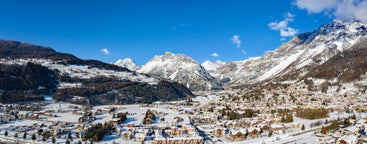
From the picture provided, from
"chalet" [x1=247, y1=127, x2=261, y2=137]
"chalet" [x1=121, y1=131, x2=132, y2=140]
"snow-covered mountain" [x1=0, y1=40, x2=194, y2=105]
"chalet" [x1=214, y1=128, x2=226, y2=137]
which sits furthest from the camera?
"snow-covered mountain" [x1=0, y1=40, x2=194, y2=105]

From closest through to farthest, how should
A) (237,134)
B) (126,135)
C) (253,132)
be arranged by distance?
(237,134), (253,132), (126,135)

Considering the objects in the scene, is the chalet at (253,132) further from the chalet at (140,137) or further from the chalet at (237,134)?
the chalet at (140,137)

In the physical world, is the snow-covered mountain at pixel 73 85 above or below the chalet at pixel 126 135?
above

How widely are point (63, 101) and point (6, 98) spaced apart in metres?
18.5

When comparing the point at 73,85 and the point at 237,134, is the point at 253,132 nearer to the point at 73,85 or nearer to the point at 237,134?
the point at 237,134

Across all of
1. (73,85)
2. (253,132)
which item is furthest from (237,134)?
(73,85)

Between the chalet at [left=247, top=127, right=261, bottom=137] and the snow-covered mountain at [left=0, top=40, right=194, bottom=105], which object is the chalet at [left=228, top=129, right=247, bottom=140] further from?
the snow-covered mountain at [left=0, top=40, right=194, bottom=105]

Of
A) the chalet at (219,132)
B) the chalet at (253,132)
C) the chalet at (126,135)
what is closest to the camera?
the chalet at (253,132)

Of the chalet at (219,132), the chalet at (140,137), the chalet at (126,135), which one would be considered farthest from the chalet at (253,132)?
the chalet at (126,135)

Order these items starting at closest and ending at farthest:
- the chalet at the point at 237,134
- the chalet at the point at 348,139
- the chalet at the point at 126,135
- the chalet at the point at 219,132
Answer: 1. the chalet at the point at 348,139
2. the chalet at the point at 237,134
3. the chalet at the point at 126,135
4. the chalet at the point at 219,132

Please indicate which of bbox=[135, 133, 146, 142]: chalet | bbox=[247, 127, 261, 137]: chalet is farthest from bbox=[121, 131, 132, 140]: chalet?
bbox=[247, 127, 261, 137]: chalet

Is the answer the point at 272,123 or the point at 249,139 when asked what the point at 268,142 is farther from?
the point at 272,123

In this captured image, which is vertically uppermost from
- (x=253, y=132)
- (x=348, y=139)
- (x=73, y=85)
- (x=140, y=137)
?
(x=73, y=85)

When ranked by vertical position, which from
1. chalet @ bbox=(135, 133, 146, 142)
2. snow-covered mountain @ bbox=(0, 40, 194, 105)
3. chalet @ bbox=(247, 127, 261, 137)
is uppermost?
snow-covered mountain @ bbox=(0, 40, 194, 105)
